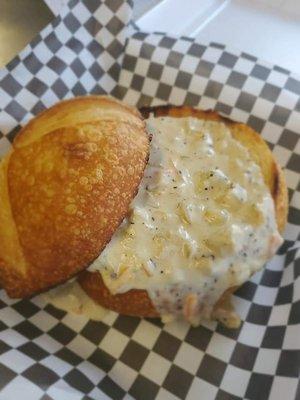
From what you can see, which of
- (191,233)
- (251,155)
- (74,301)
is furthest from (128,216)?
(251,155)

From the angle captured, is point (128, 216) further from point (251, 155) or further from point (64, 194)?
point (251, 155)

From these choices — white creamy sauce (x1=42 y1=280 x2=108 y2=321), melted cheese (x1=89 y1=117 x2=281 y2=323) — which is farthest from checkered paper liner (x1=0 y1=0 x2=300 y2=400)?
melted cheese (x1=89 y1=117 x2=281 y2=323)

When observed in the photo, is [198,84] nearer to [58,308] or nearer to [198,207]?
Answer: [198,207]

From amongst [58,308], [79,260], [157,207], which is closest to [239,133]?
[157,207]

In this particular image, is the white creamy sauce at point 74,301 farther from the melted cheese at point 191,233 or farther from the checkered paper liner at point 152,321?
the melted cheese at point 191,233

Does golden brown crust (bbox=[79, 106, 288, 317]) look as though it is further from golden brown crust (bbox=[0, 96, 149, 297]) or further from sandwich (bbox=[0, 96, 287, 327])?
golden brown crust (bbox=[0, 96, 149, 297])

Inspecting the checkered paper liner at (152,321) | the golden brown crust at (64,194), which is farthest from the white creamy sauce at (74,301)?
the golden brown crust at (64,194)
